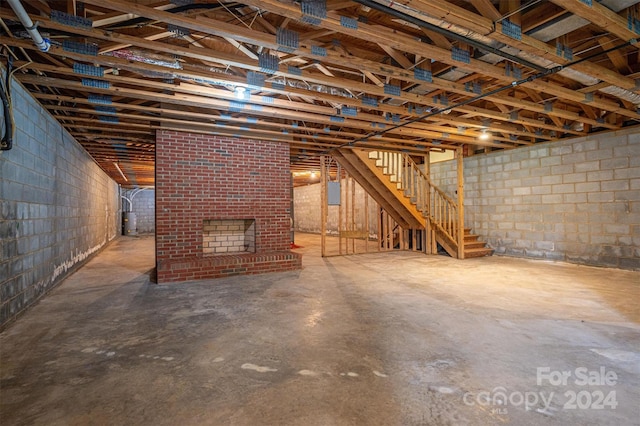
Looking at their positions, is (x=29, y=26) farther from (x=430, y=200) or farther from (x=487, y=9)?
(x=430, y=200)

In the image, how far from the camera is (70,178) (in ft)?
17.6

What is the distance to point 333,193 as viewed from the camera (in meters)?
7.74

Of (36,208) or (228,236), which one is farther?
(228,236)

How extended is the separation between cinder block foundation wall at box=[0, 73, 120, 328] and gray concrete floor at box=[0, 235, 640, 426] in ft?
1.24

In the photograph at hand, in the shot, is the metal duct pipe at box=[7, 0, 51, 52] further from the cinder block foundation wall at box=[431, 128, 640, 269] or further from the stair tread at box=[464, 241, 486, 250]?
the cinder block foundation wall at box=[431, 128, 640, 269]

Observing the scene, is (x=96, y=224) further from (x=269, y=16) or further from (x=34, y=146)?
(x=269, y=16)

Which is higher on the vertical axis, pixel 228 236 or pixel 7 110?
pixel 7 110

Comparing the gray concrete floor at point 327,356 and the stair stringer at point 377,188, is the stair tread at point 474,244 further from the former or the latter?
the gray concrete floor at point 327,356

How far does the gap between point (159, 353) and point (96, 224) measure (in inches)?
279

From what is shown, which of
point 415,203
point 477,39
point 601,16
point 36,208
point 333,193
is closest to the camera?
point 601,16

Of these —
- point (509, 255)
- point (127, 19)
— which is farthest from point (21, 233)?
point (509, 255)

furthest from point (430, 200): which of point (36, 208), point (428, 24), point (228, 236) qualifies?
point (36, 208)

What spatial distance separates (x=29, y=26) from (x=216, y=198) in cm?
341

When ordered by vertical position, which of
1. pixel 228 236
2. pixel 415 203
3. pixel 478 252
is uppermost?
pixel 415 203
